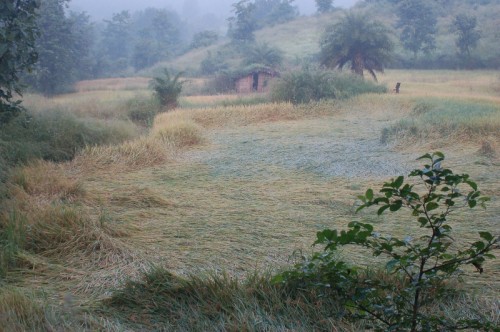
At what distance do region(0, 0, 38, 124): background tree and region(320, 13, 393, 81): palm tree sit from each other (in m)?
16.0

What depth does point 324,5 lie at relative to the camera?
2119 inches

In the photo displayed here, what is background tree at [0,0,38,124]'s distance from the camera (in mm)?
5656

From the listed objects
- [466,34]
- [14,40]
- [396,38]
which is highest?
[396,38]

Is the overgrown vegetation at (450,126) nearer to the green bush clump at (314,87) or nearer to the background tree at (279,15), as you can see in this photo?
the green bush clump at (314,87)

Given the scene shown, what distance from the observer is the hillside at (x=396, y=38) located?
30.5 metres

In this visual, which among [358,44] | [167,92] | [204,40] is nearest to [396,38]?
[358,44]

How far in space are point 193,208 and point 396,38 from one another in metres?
36.9

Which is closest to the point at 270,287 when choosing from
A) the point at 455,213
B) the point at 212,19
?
the point at 455,213

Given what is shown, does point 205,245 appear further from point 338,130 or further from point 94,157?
point 338,130

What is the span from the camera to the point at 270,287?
3.12m

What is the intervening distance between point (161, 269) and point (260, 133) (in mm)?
7983

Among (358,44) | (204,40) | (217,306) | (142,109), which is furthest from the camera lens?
(204,40)

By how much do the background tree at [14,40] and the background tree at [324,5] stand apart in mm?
50626

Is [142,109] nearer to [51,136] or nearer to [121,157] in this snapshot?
[51,136]
